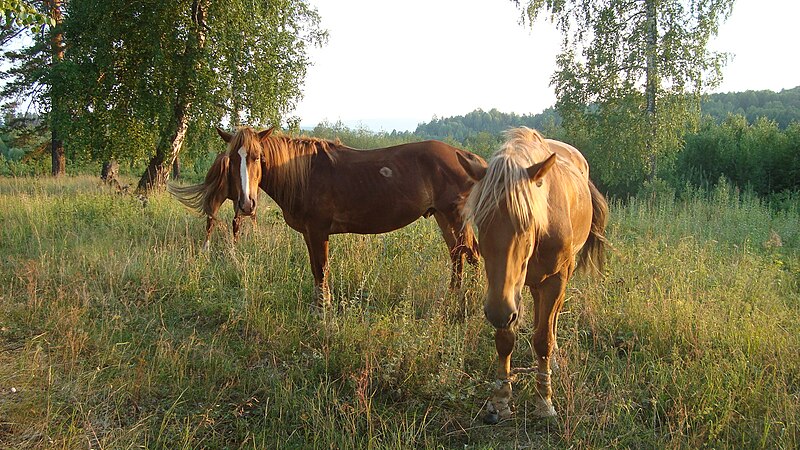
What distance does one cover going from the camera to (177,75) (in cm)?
950

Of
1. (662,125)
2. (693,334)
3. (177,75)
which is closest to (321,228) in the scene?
(693,334)

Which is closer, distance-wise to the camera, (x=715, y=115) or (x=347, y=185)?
(x=347, y=185)

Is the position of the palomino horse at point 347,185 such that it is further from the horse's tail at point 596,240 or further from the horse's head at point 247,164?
the horse's tail at point 596,240

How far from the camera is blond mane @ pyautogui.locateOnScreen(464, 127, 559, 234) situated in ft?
8.10

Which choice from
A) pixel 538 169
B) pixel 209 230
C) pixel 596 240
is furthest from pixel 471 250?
pixel 209 230

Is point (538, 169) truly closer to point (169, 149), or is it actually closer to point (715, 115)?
point (169, 149)

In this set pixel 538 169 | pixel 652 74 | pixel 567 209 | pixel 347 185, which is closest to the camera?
pixel 538 169

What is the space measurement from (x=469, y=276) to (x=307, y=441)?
2.68m

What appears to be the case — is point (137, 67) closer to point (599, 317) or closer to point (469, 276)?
point (469, 276)

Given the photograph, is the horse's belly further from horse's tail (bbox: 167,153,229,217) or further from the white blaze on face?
horse's tail (bbox: 167,153,229,217)

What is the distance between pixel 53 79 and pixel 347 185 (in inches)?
315

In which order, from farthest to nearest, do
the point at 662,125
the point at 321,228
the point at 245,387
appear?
the point at 662,125 < the point at 321,228 < the point at 245,387

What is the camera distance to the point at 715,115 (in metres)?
32.4

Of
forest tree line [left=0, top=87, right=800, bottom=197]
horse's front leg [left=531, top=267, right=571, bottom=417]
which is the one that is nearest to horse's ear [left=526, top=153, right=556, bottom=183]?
horse's front leg [left=531, top=267, right=571, bottom=417]
